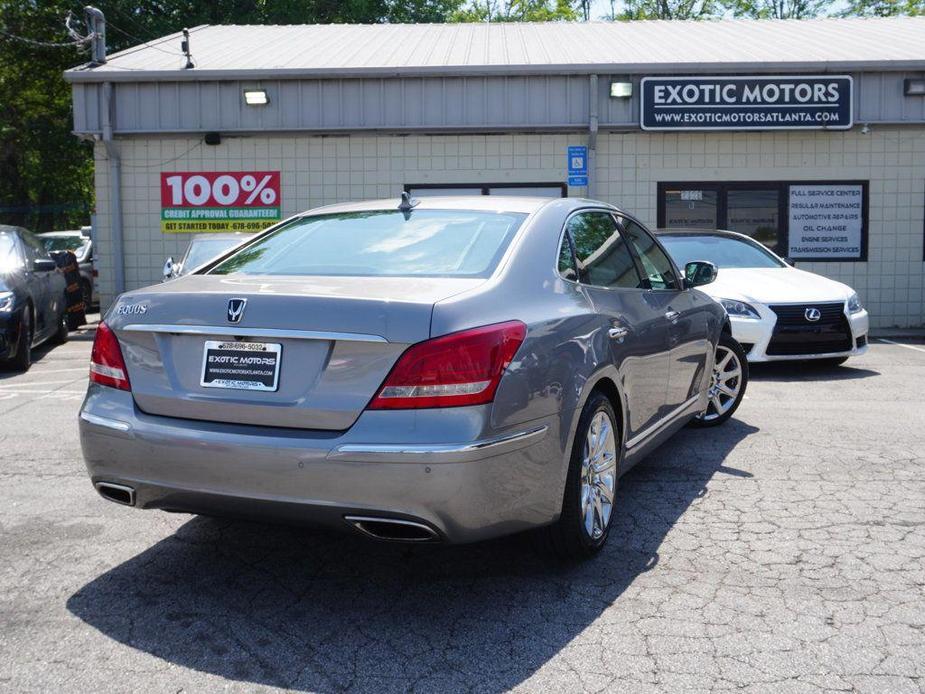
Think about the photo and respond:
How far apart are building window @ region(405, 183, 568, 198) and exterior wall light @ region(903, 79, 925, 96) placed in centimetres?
518

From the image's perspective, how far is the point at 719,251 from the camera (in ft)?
34.9

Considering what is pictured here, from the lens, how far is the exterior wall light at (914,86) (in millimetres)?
14633

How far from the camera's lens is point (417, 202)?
461 centimetres

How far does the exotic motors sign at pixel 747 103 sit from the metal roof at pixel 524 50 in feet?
0.70

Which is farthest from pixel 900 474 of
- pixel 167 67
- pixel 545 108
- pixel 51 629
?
pixel 167 67

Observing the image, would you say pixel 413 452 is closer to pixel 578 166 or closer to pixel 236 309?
pixel 236 309

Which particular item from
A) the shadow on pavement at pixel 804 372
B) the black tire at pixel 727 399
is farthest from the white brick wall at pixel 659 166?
the black tire at pixel 727 399

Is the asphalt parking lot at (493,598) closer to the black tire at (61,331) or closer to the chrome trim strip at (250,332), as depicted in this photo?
the chrome trim strip at (250,332)

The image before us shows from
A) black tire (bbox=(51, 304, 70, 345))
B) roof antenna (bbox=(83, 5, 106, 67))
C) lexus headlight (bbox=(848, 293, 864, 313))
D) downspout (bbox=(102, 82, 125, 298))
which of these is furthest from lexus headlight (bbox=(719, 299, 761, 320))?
roof antenna (bbox=(83, 5, 106, 67))

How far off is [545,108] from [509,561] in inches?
457

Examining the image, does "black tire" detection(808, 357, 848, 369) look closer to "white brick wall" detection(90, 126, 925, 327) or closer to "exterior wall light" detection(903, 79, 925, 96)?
"white brick wall" detection(90, 126, 925, 327)

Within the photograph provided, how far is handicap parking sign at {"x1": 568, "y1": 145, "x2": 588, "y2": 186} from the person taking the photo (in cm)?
1494

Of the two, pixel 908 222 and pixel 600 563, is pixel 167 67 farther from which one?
pixel 600 563

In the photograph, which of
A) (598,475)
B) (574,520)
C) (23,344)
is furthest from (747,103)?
(574,520)
